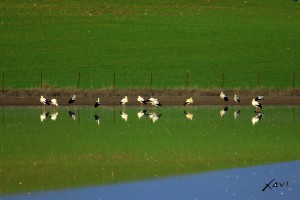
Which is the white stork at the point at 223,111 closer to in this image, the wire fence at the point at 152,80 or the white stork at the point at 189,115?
the white stork at the point at 189,115

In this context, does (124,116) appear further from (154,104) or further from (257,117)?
(257,117)

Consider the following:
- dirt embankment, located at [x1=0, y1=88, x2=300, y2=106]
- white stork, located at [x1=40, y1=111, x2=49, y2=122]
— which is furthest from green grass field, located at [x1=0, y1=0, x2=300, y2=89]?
white stork, located at [x1=40, y1=111, x2=49, y2=122]

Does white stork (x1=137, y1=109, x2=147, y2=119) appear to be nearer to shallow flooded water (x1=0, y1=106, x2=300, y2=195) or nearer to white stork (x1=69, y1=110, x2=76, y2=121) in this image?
shallow flooded water (x1=0, y1=106, x2=300, y2=195)

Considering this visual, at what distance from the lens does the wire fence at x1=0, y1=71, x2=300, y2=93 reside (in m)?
59.5

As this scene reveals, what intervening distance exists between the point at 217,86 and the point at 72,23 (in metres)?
18.0

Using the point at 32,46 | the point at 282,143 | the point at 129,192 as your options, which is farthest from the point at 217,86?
the point at 129,192

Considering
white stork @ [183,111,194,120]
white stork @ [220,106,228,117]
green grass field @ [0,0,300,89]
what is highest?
green grass field @ [0,0,300,89]

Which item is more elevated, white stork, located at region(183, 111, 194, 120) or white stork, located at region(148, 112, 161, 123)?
white stork, located at region(183, 111, 194, 120)

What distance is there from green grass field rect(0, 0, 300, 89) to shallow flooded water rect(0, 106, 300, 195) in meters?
13.5

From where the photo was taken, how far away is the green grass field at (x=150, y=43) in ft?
205

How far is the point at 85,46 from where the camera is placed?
7006 cm

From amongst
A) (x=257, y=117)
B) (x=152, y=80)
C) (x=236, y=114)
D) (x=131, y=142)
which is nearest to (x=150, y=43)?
(x=152, y=80)

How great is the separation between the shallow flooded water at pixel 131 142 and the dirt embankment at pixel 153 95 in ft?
5.67

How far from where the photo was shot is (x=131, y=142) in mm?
35250
